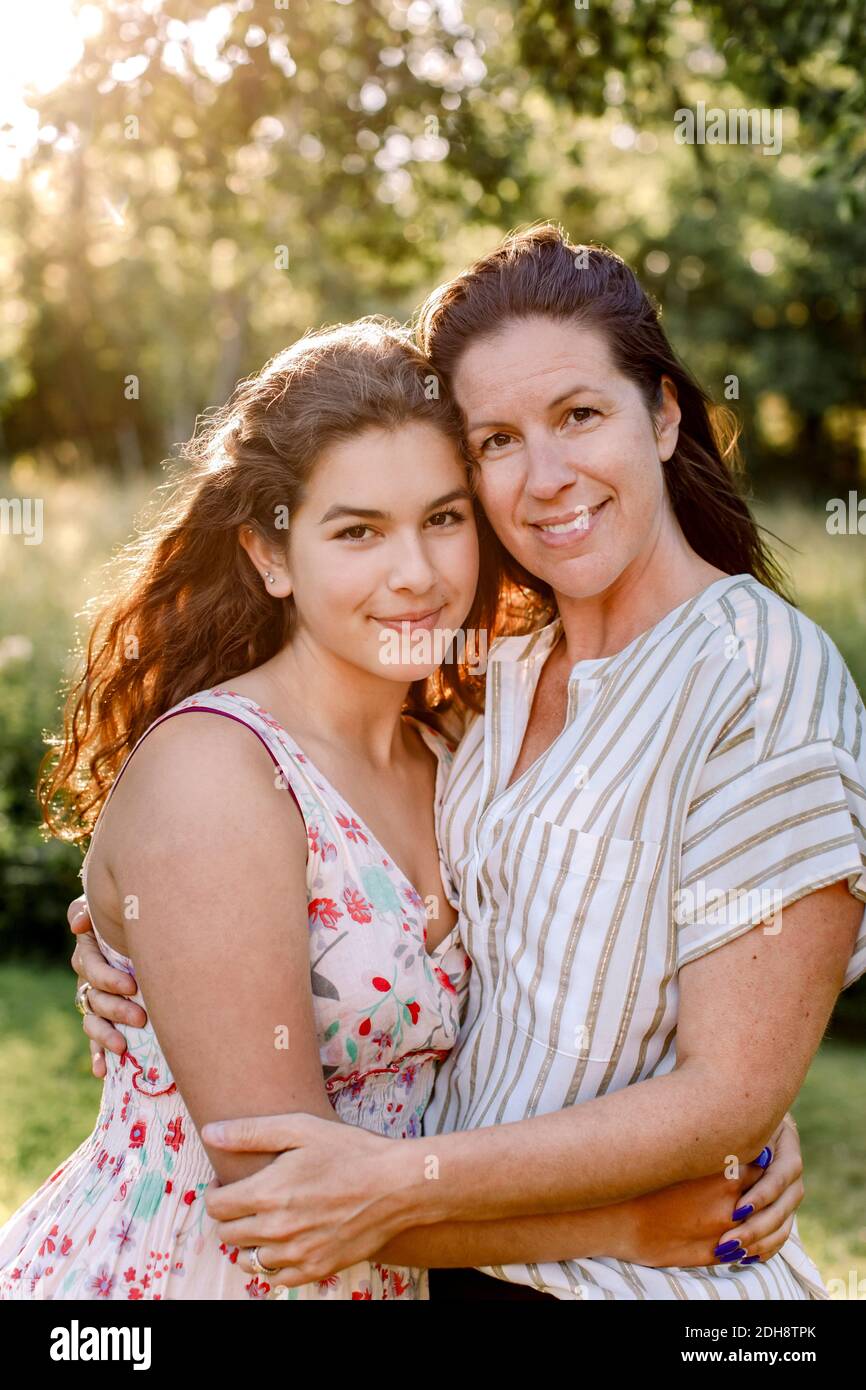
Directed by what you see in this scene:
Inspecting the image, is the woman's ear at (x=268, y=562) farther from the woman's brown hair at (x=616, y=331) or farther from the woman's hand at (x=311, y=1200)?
the woman's hand at (x=311, y=1200)

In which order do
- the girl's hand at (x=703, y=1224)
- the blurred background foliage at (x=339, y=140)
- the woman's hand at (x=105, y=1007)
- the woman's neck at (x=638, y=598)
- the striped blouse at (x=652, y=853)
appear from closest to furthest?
1. the striped blouse at (x=652, y=853)
2. the girl's hand at (x=703, y=1224)
3. the woman's hand at (x=105, y=1007)
4. the woman's neck at (x=638, y=598)
5. the blurred background foliage at (x=339, y=140)

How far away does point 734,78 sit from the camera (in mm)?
5383

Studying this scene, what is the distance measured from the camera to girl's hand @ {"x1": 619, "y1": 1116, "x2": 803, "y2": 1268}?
87.8 inches

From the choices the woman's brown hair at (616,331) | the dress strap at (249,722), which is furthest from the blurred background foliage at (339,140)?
the dress strap at (249,722)

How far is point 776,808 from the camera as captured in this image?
83.4 inches

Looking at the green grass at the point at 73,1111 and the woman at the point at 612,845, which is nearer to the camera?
the woman at the point at 612,845

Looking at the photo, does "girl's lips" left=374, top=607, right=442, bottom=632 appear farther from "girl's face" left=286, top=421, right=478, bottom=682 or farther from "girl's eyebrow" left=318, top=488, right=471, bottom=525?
"girl's eyebrow" left=318, top=488, right=471, bottom=525

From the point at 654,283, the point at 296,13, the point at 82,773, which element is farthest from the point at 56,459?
A: the point at 82,773

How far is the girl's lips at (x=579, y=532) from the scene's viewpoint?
2.56m

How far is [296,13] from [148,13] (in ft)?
1.79

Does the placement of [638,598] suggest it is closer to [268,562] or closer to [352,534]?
[352,534]

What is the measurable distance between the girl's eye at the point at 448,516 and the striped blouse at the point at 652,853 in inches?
15.7

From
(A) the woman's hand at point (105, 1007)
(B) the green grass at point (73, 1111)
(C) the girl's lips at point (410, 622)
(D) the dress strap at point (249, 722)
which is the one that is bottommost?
(B) the green grass at point (73, 1111)
